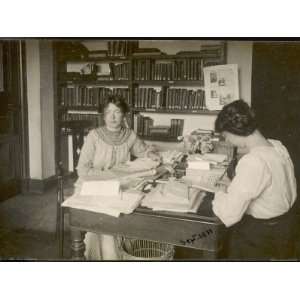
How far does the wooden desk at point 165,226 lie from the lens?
1677 millimetres

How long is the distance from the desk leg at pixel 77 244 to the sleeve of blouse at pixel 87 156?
0.45 meters

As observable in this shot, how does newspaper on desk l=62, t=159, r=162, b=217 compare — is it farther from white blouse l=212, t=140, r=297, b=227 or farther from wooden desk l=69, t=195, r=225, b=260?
white blouse l=212, t=140, r=297, b=227

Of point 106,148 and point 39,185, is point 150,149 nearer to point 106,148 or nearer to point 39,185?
point 106,148

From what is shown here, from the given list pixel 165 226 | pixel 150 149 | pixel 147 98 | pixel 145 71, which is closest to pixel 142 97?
pixel 147 98

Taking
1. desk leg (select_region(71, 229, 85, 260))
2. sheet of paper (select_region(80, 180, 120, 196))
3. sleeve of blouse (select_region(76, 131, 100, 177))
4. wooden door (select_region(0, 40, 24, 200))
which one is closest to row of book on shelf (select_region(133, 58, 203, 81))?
sleeve of blouse (select_region(76, 131, 100, 177))

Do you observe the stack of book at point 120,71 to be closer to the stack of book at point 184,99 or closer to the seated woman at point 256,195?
the stack of book at point 184,99

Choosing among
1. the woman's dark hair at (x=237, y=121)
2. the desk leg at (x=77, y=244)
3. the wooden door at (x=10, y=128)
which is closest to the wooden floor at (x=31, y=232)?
the wooden door at (x=10, y=128)

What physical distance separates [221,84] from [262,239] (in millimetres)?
1002

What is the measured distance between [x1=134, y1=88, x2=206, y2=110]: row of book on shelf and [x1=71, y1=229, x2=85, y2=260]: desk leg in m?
1.25

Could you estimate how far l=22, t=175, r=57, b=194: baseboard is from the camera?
2.59 m

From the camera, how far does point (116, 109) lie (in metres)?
2.41

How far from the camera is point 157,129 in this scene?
2916mm

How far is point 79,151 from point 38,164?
0.37 meters
